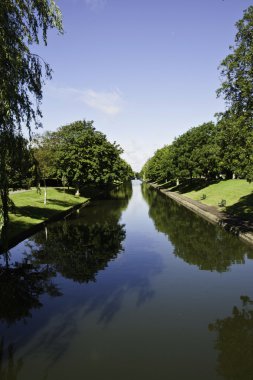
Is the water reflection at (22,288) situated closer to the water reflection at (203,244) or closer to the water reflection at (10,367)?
the water reflection at (10,367)

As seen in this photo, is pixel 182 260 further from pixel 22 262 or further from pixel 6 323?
pixel 6 323

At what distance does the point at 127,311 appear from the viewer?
12234mm

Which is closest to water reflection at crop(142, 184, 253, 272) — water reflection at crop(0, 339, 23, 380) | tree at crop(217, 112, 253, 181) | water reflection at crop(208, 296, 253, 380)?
tree at crop(217, 112, 253, 181)

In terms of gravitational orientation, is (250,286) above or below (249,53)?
below

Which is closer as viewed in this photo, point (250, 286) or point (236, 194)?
point (250, 286)

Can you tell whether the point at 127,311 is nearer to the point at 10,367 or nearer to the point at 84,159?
the point at 10,367

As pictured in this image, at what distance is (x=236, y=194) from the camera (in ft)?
150

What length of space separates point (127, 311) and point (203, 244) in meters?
12.4

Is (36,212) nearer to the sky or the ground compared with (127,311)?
nearer to the sky

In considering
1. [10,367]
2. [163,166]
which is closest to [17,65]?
[10,367]

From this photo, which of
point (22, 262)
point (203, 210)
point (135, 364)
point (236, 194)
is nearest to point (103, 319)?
point (135, 364)

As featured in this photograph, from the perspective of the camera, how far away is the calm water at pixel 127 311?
8.86 metres

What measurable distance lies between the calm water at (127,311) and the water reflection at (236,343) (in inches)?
1.2

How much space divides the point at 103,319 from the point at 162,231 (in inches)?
703
